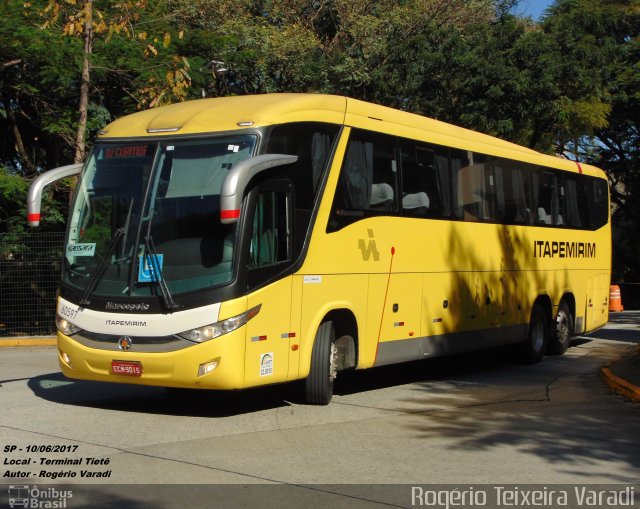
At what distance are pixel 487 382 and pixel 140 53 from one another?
12393 mm

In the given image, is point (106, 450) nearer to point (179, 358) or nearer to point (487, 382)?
point (179, 358)

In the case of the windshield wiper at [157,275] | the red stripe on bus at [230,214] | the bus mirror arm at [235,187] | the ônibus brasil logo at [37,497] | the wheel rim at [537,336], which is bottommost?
the ônibus brasil logo at [37,497]

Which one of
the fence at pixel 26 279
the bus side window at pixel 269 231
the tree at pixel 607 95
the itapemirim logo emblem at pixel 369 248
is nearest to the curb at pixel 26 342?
the fence at pixel 26 279

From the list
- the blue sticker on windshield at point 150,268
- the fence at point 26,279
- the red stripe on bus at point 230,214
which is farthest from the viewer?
the fence at point 26,279

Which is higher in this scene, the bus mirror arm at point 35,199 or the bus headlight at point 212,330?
the bus mirror arm at point 35,199

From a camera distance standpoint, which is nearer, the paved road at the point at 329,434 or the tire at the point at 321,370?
the paved road at the point at 329,434

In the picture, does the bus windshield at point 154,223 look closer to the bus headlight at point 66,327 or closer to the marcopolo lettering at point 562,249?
the bus headlight at point 66,327

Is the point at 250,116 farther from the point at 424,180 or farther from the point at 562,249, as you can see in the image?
the point at 562,249

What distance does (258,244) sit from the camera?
992 cm

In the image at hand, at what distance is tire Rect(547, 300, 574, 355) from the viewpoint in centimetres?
1773

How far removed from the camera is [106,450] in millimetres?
8250

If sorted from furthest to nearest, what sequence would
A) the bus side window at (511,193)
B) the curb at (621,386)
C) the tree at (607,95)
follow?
the tree at (607,95)
the bus side window at (511,193)
the curb at (621,386)

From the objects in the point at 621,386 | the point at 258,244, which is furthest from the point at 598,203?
the point at 258,244

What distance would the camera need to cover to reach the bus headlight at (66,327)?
1017cm
